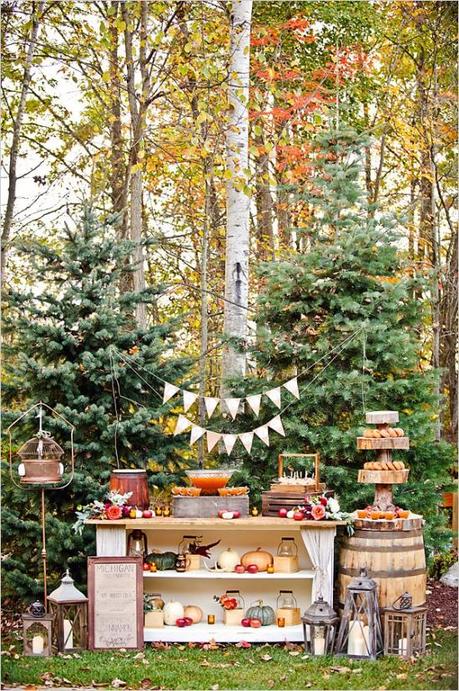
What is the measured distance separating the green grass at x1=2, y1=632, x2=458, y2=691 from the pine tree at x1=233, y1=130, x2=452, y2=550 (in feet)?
4.80

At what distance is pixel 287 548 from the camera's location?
6.77 m

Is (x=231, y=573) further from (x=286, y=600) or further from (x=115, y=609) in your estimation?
(x=115, y=609)

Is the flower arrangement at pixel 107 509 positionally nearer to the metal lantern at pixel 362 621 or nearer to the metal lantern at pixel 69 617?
the metal lantern at pixel 69 617

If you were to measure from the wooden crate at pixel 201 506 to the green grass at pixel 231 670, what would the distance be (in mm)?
902

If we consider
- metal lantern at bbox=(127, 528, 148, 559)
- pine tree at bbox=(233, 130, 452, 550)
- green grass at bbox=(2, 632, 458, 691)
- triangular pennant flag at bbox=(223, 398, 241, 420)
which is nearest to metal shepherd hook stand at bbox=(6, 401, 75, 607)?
metal lantern at bbox=(127, 528, 148, 559)

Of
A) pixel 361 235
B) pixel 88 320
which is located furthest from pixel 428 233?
pixel 88 320

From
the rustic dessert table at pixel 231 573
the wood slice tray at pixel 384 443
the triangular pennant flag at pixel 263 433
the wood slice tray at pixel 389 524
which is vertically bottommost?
the rustic dessert table at pixel 231 573

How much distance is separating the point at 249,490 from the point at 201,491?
2.29ft

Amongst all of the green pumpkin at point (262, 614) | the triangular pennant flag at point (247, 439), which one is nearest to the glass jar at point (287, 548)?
the green pumpkin at point (262, 614)

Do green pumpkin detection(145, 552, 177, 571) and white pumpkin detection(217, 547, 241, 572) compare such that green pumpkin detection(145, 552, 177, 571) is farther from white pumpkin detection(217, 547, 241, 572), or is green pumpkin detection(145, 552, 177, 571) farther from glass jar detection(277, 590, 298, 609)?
glass jar detection(277, 590, 298, 609)

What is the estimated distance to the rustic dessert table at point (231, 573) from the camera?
637 centimetres

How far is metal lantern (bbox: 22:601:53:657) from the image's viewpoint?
20.0 feet

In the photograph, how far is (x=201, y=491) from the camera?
671 cm

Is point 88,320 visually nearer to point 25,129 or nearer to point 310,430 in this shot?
point 310,430
